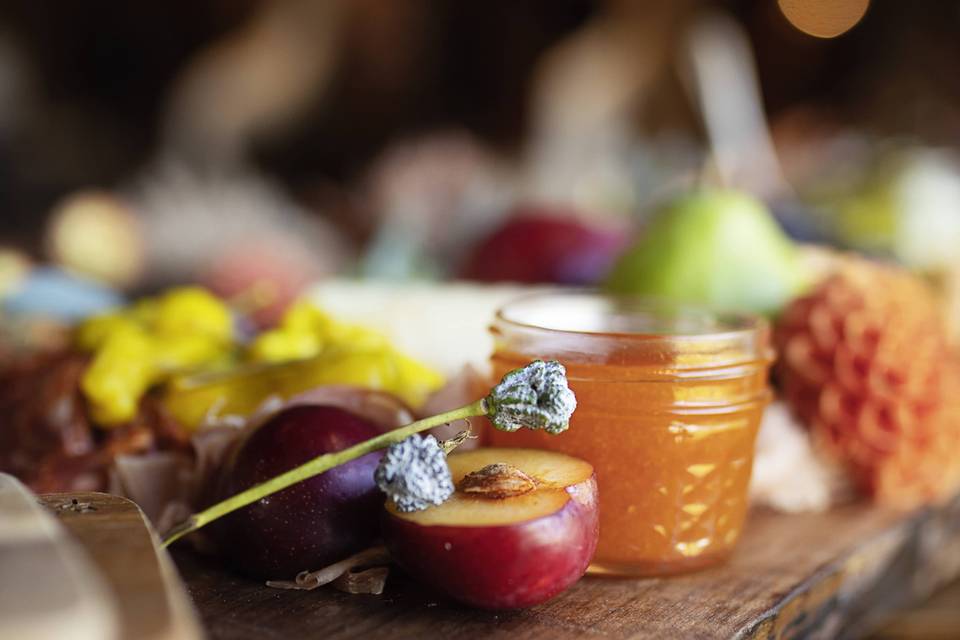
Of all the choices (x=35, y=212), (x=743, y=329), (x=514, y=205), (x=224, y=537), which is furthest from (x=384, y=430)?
(x=35, y=212)

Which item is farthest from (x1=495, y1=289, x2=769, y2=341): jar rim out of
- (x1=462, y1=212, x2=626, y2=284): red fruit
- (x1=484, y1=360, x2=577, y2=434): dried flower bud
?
(x1=462, y1=212, x2=626, y2=284): red fruit

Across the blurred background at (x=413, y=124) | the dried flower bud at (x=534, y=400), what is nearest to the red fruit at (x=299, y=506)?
A: the dried flower bud at (x=534, y=400)

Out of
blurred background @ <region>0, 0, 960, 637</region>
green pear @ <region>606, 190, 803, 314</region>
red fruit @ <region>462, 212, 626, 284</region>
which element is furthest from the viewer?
blurred background @ <region>0, 0, 960, 637</region>

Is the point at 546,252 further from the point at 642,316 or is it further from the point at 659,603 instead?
the point at 659,603

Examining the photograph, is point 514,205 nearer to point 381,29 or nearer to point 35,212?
point 381,29

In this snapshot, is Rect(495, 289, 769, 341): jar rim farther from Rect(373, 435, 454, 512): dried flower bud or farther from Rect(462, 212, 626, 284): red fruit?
Rect(462, 212, 626, 284): red fruit

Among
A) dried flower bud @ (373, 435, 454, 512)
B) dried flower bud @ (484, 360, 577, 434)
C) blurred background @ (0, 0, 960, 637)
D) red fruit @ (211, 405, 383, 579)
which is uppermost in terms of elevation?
blurred background @ (0, 0, 960, 637)
